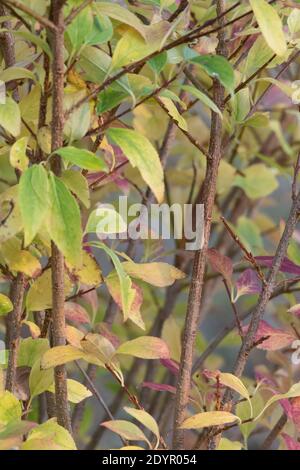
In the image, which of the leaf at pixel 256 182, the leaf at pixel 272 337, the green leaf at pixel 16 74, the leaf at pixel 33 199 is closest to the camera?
the leaf at pixel 33 199

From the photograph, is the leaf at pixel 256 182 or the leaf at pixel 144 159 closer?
the leaf at pixel 144 159

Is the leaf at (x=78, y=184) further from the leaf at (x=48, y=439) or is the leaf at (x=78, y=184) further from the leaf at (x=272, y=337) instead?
the leaf at (x=272, y=337)

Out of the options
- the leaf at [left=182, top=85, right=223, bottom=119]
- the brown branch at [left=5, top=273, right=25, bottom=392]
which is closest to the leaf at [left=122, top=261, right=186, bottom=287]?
the brown branch at [left=5, top=273, right=25, bottom=392]

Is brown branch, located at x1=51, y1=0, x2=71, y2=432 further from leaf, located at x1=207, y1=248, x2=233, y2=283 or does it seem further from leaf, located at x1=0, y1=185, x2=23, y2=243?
leaf, located at x1=207, y1=248, x2=233, y2=283

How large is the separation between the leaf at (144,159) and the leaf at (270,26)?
0.12 metres

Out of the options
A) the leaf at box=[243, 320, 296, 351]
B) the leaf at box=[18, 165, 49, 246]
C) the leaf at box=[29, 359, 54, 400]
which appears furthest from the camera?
the leaf at box=[243, 320, 296, 351]

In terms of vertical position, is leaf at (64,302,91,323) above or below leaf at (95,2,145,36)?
below

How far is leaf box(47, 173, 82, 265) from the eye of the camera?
23.0 inches

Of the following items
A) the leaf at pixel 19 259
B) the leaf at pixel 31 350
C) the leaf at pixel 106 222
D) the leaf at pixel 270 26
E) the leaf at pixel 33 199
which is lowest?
the leaf at pixel 31 350

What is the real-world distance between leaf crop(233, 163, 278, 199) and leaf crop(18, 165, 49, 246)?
2.68 ft

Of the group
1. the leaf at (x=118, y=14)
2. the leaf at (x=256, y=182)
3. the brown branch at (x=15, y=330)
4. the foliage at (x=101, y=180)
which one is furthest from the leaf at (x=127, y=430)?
the leaf at (x=256, y=182)

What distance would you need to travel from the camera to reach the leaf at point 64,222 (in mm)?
583

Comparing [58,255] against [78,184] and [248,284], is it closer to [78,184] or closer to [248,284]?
[78,184]

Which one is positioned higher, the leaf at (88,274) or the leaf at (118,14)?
the leaf at (118,14)
